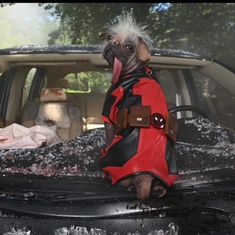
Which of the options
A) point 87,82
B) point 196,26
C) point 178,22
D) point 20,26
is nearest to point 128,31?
point 87,82

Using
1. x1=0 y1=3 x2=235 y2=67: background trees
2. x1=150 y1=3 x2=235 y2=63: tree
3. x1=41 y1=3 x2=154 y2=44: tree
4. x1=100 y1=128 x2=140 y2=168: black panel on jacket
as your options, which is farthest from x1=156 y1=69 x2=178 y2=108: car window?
x1=41 y1=3 x2=154 y2=44: tree

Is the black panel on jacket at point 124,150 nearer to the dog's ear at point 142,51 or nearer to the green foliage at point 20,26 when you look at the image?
the dog's ear at point 142,51

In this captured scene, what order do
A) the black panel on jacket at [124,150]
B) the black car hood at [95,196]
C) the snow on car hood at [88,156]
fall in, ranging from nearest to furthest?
the black car hood at [95,196]
the black panel on jacket at [124,150]
the snow on car hood at [88,156]

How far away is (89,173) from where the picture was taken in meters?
2.45

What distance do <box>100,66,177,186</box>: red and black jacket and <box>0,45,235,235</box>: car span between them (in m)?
0.10

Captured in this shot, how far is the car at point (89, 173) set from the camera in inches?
84.4

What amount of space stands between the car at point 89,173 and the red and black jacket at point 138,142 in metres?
0.10

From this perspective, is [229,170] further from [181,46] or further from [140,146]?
[181,46]

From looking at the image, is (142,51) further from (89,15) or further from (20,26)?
(20,26)

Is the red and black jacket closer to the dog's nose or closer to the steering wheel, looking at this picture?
the dog's nose

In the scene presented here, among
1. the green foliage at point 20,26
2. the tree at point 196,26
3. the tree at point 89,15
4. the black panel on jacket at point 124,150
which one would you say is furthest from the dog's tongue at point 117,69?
the green foliage at point 20,26

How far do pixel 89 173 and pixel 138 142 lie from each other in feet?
1.13

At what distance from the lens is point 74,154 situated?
2.60 metres

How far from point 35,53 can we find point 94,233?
1.62 metres
